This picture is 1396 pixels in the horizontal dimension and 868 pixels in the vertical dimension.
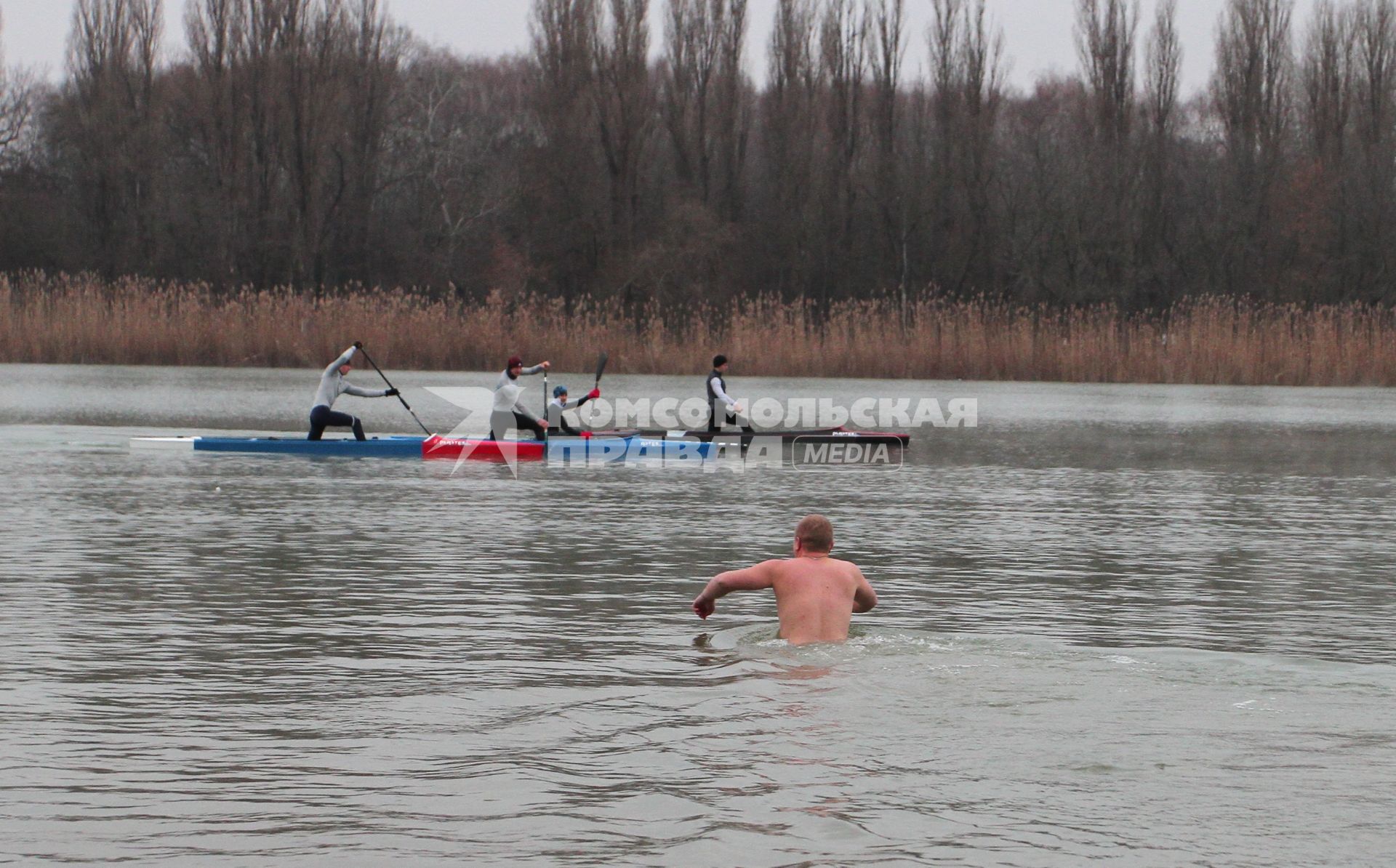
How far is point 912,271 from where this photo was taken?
57.4 meters

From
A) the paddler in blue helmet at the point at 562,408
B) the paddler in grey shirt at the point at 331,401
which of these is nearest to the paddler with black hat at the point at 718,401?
the paddler in blue helmet at the point at 562,408

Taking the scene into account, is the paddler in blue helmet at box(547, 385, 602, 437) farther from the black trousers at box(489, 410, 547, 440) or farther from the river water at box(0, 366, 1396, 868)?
the river water at box(0, 366, 1396, 868)

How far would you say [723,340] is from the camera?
35750mm

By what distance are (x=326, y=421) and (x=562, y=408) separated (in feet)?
9.57

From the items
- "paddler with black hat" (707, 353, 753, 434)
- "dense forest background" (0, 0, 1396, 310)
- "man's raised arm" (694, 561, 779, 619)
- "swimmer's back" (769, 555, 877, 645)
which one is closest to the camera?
"man's raised arm" (694, 561, 779, 619)

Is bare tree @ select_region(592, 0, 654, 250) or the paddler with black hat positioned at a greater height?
bare tree @ select_region(592, 0, 654, 250)

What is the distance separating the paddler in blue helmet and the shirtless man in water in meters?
10.1

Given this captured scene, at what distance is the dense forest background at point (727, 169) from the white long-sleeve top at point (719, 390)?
30647mm

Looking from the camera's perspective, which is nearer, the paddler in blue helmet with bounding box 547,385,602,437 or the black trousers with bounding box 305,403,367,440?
the paddler in blue helmet with bounding box 547,385,602,437

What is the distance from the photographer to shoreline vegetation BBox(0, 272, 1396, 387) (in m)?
34.3

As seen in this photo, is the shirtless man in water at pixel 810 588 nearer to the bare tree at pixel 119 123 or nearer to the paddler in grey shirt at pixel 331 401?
the paddler in grey shirt at pixel 331 401

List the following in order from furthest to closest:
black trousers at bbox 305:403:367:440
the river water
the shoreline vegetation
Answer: the shoreline vegetation → black trousers at bbox 305:403:367:440 → the river water

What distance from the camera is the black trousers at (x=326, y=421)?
20453 mm

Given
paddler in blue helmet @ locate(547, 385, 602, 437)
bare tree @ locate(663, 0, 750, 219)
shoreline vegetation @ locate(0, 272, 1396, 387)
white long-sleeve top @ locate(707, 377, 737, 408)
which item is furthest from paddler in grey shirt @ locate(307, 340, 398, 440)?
bare tree @ locate(663, 0, 750, 219)
